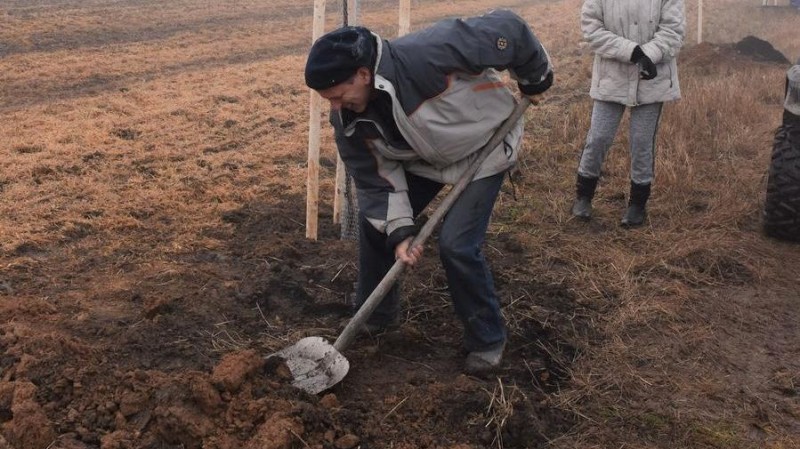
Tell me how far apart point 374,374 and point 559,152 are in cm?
377

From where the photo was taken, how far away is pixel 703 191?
578 cm

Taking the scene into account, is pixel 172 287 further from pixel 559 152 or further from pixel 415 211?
pixel 559 152

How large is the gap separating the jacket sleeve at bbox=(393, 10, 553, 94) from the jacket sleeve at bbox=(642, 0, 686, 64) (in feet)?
5.61

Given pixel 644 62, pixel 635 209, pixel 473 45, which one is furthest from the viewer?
pixel 635 209

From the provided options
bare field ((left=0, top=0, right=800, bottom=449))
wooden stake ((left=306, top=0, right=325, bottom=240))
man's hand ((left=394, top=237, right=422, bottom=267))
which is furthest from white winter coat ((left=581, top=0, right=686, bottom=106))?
man's hand ((left=394, top=237, right=422, bottom=267))

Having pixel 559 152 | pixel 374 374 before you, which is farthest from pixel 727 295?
pixel 559 152

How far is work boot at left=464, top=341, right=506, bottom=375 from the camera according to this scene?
3.53 metres

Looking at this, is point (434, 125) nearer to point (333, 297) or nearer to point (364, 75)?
point (364, 75)

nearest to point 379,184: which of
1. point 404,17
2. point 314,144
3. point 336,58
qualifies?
point 336,58

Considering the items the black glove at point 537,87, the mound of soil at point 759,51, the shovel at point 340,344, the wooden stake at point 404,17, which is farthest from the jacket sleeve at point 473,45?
the mound of soil at point 759,51

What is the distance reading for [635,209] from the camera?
5223mm

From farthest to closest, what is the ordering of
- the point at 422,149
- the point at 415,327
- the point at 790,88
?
the point at 790,88 < the point at 415,327 < the point at 422,149

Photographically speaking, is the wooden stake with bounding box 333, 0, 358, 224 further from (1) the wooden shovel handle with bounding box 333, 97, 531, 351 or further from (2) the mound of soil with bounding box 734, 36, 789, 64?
(2) the mound of soil with bounding box 734, 36, 789, 64

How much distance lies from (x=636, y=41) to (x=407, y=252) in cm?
244
